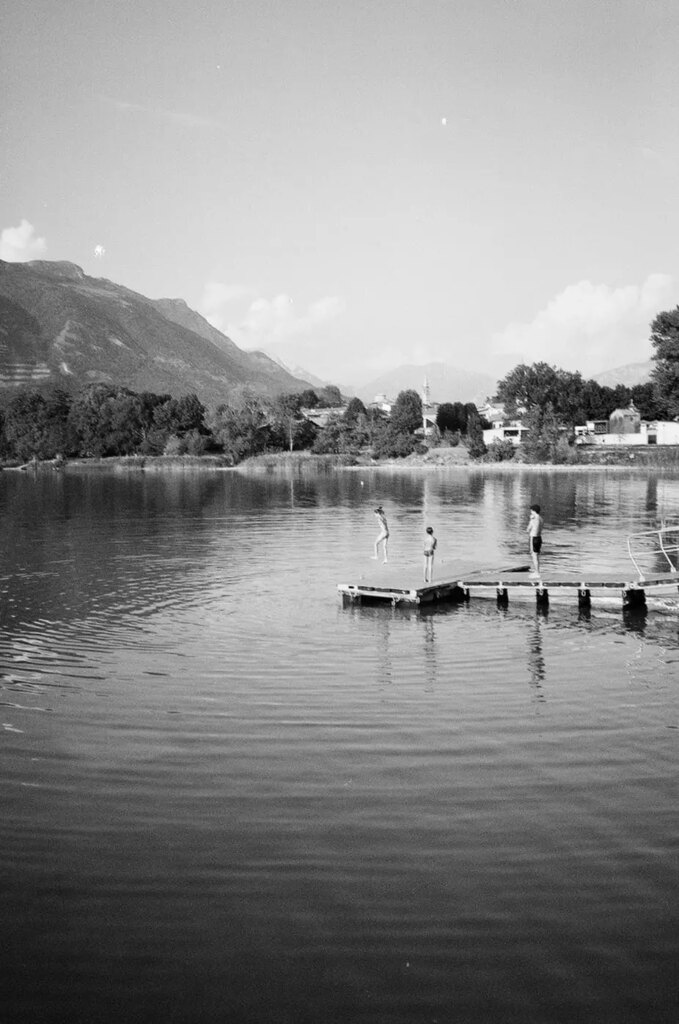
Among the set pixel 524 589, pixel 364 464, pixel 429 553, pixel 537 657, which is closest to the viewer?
pixel 537 657

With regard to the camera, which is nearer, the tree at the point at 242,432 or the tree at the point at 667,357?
the tree at the point at 667,357

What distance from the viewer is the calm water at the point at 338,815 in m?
9.00

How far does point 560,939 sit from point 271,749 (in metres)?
6.94

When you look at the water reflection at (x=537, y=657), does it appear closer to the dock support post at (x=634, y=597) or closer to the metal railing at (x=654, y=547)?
the dock support post at (x=634, y=597)

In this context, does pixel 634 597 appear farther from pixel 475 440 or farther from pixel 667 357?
pixel 475 440

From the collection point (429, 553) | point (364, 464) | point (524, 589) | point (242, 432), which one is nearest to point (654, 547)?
point (524, 589)

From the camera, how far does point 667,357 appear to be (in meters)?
102

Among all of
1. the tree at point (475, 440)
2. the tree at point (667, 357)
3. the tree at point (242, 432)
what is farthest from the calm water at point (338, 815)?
the tree at point (242, 432)

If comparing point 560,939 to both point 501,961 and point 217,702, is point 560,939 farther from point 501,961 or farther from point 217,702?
point 217,702

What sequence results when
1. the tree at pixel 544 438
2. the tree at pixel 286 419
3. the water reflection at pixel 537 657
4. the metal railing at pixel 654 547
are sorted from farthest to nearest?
the tree at pixel 286 419
the tree at pixel 544 438
the metal railing at pixel 654 547
the water reflection at pixel 537 657

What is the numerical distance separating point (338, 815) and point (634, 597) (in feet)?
61.7

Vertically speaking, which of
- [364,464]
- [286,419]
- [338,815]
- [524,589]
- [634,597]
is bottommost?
[338,815]

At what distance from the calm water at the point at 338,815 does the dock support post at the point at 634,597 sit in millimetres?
473

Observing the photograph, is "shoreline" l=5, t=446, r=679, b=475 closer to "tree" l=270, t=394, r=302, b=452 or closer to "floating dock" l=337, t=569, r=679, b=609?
"tree" l=270, t=394, r=302, b=452
